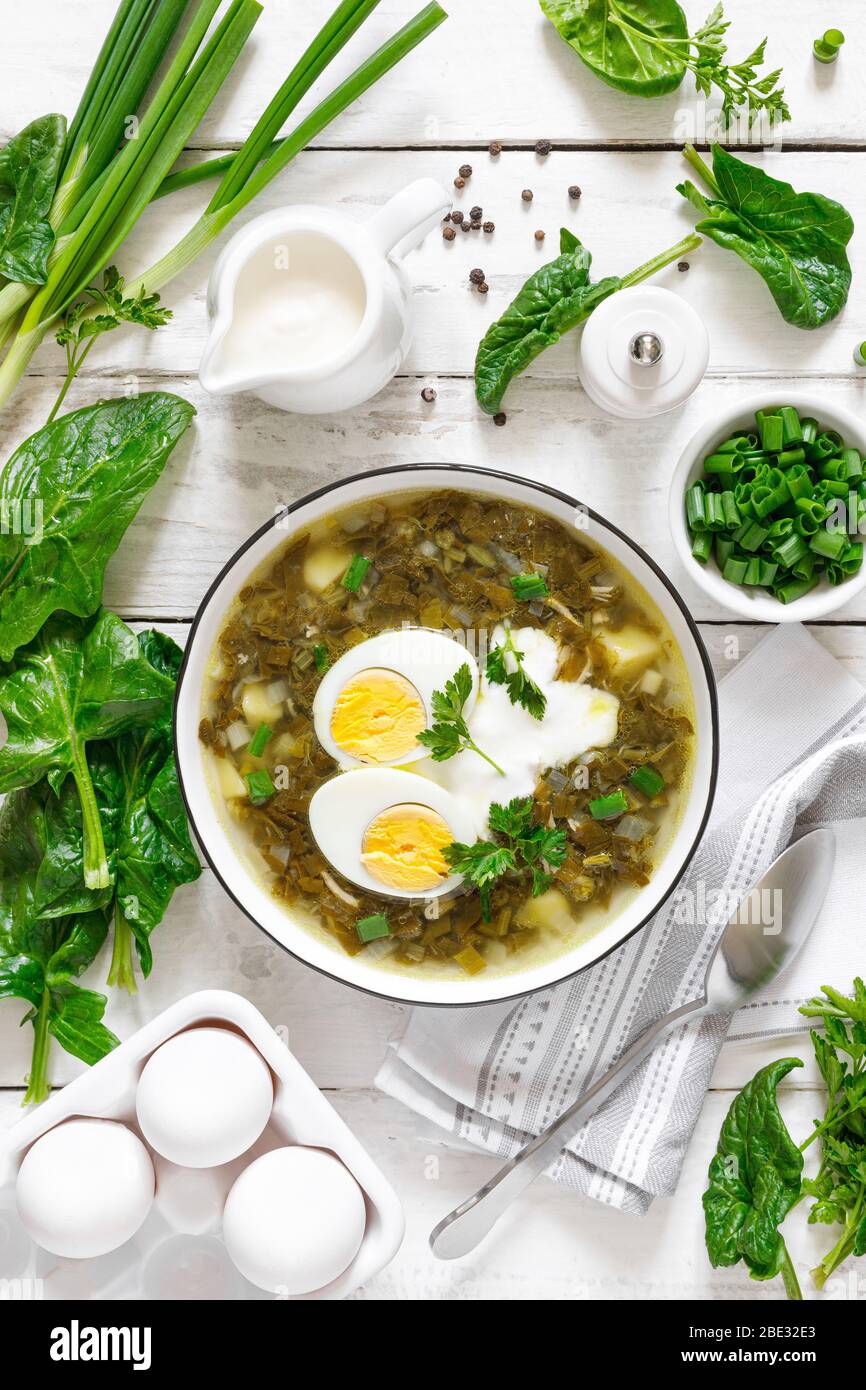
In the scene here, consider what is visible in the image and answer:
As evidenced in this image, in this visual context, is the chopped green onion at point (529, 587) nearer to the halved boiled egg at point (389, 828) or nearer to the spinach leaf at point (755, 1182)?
the halved boiled egg at point (389, 828)

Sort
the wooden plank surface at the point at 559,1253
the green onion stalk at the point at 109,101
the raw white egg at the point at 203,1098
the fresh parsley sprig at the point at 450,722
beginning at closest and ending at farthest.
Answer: the raw white egg at the point at 203,1098 → the fresh parsley sprig at the point at 450,722 → the green onion stalk at the point at 109,101 → the wooden plank surface at the point at 559,1253

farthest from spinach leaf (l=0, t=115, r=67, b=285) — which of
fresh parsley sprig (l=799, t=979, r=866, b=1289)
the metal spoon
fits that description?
fresh parsley sprig (l=799, t=979, r=866, b=1289)

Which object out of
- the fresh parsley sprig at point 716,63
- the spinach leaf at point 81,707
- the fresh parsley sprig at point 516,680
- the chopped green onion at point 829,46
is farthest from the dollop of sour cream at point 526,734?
the chopped green onion at point 829,46

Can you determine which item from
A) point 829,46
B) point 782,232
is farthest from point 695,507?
point 829,46

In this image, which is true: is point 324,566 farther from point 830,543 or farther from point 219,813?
point 830,543

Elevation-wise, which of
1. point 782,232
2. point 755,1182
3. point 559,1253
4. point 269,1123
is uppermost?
point 782,232

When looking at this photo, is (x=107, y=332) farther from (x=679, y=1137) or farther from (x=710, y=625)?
(x=679, y=1137)
